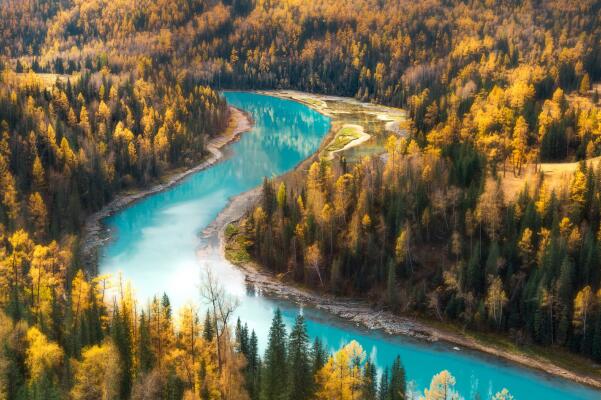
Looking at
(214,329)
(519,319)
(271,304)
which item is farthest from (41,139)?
(519,319)

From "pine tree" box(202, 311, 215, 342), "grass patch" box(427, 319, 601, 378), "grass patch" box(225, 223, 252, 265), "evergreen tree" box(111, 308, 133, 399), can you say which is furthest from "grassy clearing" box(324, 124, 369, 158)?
"evergreen tree" box(111, 308, 133, 399)

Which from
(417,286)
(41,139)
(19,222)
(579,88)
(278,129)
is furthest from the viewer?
(278,129)

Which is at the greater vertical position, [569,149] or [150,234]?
[569,149]

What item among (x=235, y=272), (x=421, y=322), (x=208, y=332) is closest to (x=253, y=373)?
(x=208, y=332)

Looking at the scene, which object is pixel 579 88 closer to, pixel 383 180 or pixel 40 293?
pixel 383 180

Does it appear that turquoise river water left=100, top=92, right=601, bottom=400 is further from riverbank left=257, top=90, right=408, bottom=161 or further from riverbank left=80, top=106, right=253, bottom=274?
riverbank left=257, top=90, right=408, bottom=161

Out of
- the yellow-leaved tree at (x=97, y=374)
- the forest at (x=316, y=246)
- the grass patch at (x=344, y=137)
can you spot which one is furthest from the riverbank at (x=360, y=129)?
the yellow-leaved tree at (x=97, y=374)
